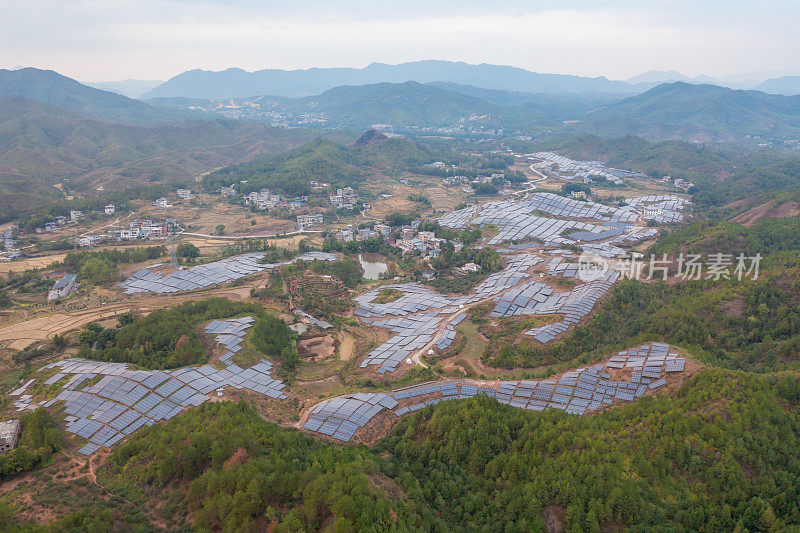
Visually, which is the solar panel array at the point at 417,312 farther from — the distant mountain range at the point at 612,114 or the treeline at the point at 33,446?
the distant mountain range at the point at 612,114

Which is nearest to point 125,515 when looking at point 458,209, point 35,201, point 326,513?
point 326,513

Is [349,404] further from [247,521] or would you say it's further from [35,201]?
[35,201]

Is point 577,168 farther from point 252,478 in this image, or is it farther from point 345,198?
point 252,478

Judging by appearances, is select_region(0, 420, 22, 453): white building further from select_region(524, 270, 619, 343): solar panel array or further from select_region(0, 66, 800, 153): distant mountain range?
select_region(0, 66, 800, 153): distant mountain range

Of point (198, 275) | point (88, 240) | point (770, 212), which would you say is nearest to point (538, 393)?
point (198, 275)

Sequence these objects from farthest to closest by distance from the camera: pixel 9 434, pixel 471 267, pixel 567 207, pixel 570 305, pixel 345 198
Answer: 1. pixel 345 198
2. pixel 567 207
3. pixel 471 267
4. pixel 570 305
5. pixel 9 434

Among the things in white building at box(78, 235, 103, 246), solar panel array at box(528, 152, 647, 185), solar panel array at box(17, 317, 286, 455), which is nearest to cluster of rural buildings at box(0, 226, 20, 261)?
white building at box(78, 235, 103, 246)

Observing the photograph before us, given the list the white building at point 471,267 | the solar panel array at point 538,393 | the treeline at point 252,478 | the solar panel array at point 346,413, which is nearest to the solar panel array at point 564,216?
the white building at point 471,267
